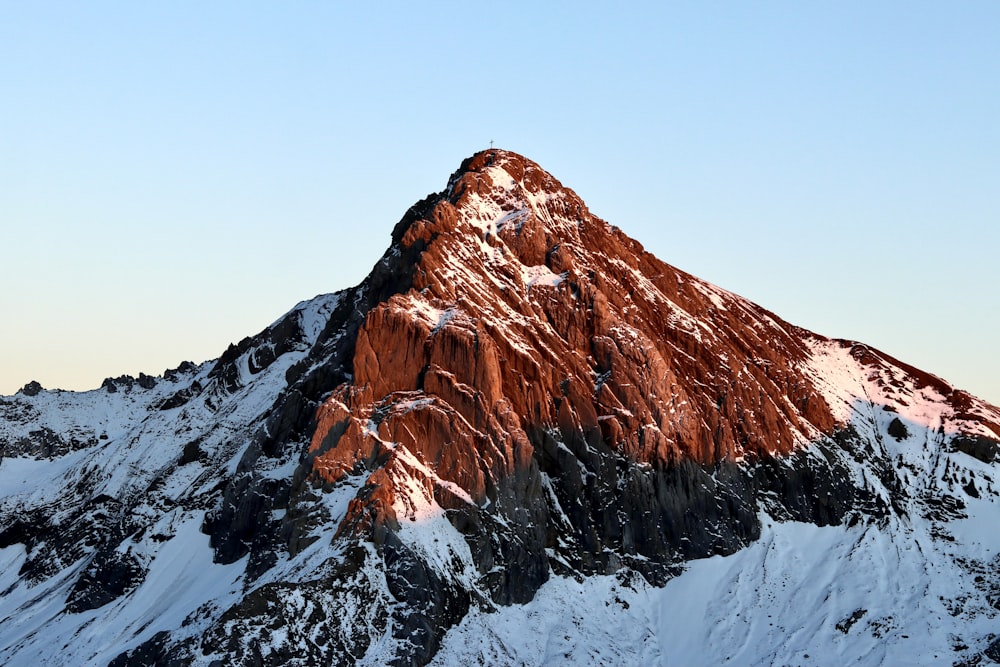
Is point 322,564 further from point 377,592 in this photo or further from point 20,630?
point 20,630

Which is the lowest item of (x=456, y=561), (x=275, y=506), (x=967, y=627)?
(x=967, y=627)

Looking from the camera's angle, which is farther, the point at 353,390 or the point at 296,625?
the point at 353,390

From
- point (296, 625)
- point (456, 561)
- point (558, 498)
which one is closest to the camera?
point (296, 625)

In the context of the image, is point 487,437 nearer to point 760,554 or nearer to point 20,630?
point 760,554

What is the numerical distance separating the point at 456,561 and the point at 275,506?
2322 cm

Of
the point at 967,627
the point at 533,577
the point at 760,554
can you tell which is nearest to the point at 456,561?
the point at 533,577

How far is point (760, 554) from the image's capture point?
19662cm

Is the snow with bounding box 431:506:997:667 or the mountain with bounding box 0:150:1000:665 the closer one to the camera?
the mountain with bounding box 0:150:1000:665

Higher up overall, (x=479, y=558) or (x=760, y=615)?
(x=479, y=558)

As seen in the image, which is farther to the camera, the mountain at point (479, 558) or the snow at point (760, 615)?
the snow at point (760, 615)

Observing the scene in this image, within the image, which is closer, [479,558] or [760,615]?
[479,558]

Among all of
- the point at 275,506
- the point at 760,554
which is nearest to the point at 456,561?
the point at 275,506

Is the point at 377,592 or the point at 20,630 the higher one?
the point at 20,630

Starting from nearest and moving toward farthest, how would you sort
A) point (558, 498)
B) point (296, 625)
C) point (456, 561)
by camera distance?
point (296, 625) → point (456, 561) → point (558, 498)
